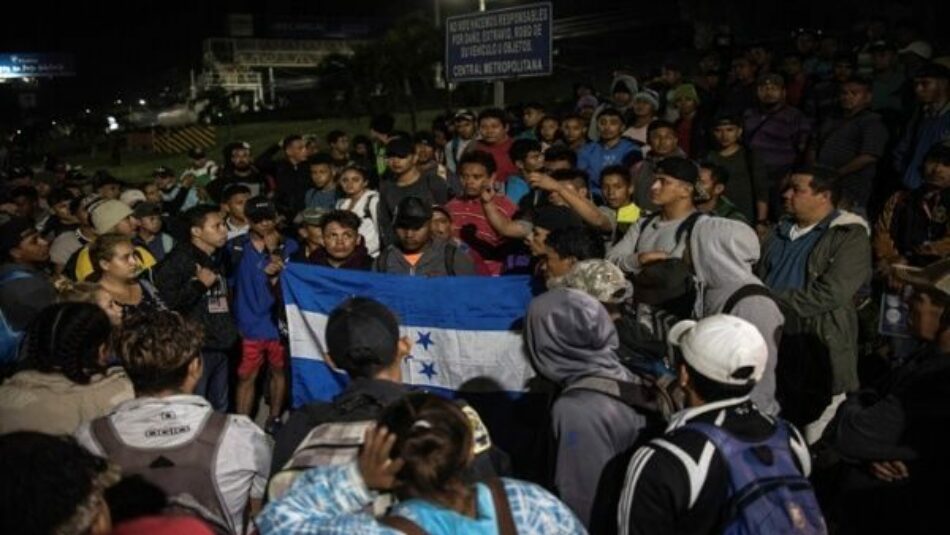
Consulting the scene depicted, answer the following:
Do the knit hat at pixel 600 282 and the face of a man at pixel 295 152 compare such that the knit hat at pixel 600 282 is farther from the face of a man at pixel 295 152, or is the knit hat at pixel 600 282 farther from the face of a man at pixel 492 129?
the face of a man at pixel 295 152

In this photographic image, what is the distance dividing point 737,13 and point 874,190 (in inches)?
653

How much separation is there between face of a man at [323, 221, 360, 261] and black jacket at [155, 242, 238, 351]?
3.18 feet

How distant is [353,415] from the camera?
9.11 ft

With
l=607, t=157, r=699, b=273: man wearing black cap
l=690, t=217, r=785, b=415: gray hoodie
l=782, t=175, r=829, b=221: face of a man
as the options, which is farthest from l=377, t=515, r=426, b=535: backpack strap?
l=782, t=175, r=829, b=221: face of a man

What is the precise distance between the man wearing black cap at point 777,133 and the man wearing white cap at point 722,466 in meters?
6.10

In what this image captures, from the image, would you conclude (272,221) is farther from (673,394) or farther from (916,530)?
(916,530)

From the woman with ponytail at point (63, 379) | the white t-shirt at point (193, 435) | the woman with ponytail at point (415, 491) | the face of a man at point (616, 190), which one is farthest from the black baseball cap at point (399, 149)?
the woman with ponytail at point (415, 491)

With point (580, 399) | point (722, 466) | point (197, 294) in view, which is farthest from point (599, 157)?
point (722, 466)

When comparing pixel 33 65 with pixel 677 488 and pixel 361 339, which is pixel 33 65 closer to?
pixel 361 339

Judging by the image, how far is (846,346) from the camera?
5227mm

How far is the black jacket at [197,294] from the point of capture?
20.2ft

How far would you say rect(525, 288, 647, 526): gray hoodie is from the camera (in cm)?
326

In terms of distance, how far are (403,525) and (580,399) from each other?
1.30m

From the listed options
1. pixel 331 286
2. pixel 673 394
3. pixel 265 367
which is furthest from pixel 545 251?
pixel 265 367
